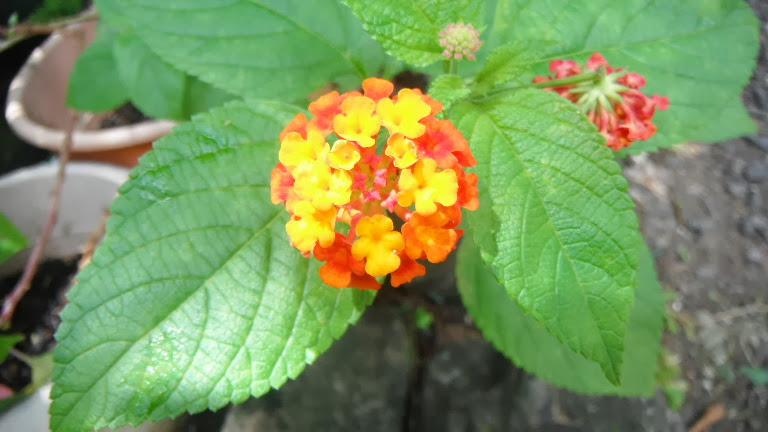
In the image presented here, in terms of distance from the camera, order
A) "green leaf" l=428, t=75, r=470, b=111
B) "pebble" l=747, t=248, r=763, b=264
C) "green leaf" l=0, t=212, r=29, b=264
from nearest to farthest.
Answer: "green leaf" l=428, t=75, r=470, b=111 < "green leaf" l=0, t=212, r=29, b=264 < "pebble" l=747, t=248, r=763, b=264

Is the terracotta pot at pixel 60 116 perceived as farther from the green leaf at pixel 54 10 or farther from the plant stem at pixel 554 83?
the plant stem at pixel 554 83

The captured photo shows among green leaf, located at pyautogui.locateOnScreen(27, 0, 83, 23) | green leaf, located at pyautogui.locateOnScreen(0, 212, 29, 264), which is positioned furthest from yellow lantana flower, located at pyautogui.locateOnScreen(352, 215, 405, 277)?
green leaf, located at pyautogui.locateOnScreen(27, 0, 83, 23)

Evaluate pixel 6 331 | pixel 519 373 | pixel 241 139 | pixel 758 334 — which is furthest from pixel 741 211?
pixel 6 331

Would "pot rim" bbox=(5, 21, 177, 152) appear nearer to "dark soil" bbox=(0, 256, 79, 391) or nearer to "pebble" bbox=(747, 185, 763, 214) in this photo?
"dark soil" bbox=(0, 256, 79, 391)

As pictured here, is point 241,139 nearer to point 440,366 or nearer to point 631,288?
point 631,288

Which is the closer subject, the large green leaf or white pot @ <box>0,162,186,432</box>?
the large green leaf

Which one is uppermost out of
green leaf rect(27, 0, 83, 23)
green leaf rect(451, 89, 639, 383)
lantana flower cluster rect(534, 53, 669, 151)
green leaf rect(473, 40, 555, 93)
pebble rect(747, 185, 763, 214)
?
green leaf rect(473, 40, 555, 93)

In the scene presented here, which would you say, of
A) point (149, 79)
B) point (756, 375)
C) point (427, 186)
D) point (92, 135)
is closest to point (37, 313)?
point (92, 135)
